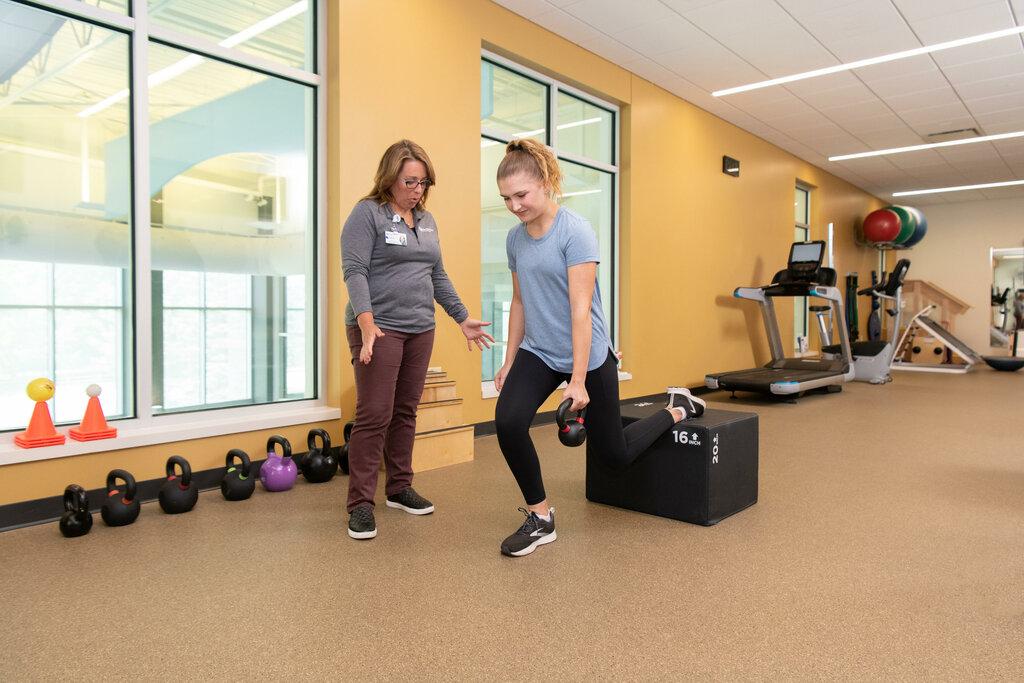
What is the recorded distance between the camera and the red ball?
10.6 m

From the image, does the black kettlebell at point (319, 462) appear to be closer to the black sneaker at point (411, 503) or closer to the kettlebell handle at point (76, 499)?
the black sneaker at point (411, 503)

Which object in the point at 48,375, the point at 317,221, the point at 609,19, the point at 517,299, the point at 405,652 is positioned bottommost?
the point at 405,652

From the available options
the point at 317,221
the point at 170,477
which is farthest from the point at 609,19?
the point at 170,477

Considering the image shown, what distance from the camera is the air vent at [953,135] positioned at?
7.76 metres

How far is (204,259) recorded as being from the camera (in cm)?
341

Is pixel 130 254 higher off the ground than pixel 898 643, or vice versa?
pixel 130 254

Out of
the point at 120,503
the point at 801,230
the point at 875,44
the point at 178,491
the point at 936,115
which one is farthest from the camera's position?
the point at 801,230

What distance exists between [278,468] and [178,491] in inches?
17.9

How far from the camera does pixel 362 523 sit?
2.55 m

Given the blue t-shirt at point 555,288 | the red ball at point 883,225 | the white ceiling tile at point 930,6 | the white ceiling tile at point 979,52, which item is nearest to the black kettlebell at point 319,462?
the blue t-shirt at point 555,288

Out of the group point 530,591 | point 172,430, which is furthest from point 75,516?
point 530,591

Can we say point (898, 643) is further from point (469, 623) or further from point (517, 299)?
point (517, 299)

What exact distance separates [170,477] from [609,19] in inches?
159

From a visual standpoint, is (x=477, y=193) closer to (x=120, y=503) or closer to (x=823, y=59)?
(x=120, y=503)
